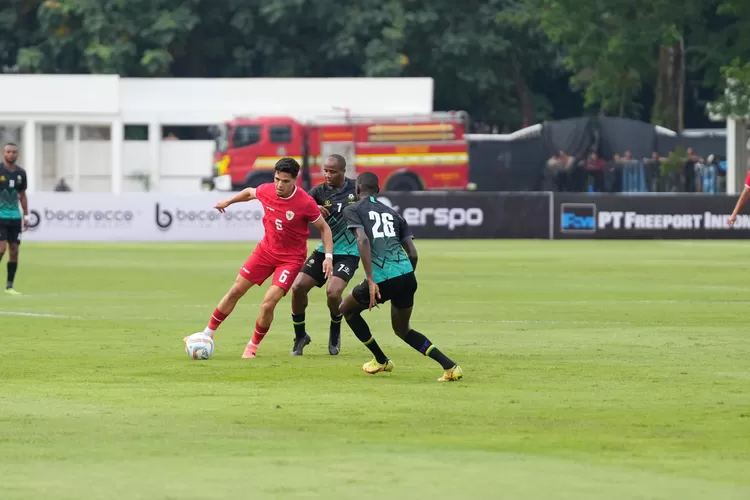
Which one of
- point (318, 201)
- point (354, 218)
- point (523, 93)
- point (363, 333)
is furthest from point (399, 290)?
point (523, 93)

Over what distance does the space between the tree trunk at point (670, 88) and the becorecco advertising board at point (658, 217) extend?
18607mm

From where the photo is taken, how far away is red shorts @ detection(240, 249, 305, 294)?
47.0 ft

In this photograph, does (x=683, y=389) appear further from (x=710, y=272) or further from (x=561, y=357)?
(x=710, y=272)

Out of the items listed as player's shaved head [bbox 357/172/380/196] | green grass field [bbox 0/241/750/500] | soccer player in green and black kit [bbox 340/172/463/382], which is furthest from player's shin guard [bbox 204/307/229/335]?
player's shaved head [bbox 357/172/380/196]

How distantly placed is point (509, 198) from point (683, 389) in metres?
29.3

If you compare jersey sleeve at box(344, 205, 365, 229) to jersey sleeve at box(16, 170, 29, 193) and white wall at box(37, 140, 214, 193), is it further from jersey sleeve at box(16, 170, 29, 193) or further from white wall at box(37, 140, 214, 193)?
white wall at box(37, 140, 214, 193)

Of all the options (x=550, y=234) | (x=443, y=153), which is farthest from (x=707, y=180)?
(x=550, y=234)

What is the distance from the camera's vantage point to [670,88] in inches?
2362

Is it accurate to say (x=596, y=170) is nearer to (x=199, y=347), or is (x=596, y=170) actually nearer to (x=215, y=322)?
(x=215, y=322)

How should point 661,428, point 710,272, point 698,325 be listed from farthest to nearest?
point 710,272
point 698,325
point 661,428

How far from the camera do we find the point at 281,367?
1353 cm

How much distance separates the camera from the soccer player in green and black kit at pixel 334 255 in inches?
573

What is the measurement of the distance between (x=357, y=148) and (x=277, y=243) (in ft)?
121

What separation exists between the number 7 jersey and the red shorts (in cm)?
207
